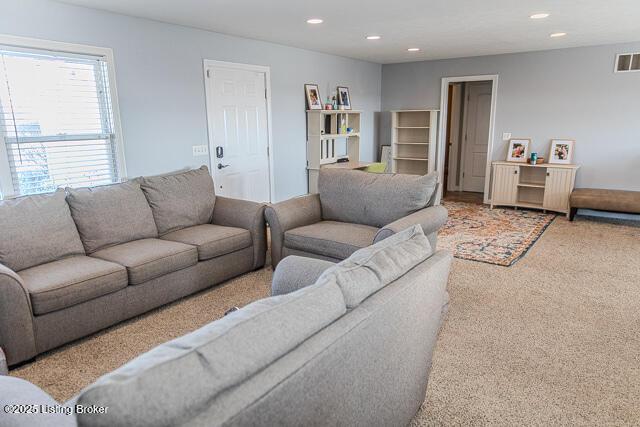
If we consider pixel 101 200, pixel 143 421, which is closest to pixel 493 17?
pixel 101 200

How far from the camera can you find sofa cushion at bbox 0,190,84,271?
8.87ft

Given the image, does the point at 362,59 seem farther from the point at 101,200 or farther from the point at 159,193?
the point at 101,200

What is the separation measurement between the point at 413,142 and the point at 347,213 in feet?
14.1

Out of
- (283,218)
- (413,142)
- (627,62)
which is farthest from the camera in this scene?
(413,142)

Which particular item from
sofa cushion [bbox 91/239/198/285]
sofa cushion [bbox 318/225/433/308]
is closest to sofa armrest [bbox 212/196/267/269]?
sofa cushion [bbox 91/239/198/285]

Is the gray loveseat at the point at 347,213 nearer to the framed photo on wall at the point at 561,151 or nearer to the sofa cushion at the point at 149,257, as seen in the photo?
the sofa cushion at the point at 149,257

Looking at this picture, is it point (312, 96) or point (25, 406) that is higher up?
point (312, 96)

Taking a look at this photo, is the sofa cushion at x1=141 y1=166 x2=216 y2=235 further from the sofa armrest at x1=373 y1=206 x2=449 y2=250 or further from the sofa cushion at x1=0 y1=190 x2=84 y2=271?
the sofa armrest at x1=373 y1=206 x2=449 y2=250

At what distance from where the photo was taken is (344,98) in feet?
22.4

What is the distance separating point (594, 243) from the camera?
4828 mm

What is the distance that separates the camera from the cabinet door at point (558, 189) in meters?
6.04

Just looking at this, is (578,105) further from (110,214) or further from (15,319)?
(15,319)

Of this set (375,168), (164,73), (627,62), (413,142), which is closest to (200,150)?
(164,73)

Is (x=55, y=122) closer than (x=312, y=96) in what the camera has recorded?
Yes
